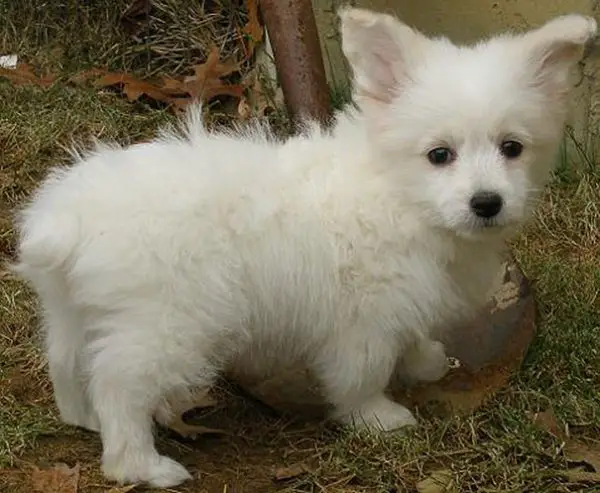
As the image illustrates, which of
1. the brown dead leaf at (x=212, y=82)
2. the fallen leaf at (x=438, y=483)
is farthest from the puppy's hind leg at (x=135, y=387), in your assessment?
the brown dead leaf at (x=212, y=82)

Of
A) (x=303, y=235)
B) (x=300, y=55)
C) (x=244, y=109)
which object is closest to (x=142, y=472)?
(x=303, y=235)

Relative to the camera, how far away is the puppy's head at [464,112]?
3543 mm

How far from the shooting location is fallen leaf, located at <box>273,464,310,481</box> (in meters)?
3.76

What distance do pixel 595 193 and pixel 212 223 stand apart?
2.70 meters

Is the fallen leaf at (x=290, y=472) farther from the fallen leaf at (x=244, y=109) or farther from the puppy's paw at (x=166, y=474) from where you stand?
the fallen leaf at (x=244, y=109)

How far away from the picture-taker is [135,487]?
364 centimetres

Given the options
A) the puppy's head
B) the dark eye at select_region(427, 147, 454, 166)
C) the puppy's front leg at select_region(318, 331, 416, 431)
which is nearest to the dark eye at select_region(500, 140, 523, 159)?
the puppy's head

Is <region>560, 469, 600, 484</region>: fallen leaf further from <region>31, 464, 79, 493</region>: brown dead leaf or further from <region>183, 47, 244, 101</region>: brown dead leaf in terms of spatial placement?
<region>183, 47, 244, 101</region>: brown dead leaf

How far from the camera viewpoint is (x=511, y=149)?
3.63m

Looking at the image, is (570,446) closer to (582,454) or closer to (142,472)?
(582,454)

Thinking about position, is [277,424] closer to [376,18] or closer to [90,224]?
[90,224]

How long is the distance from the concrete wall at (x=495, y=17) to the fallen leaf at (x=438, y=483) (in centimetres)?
276

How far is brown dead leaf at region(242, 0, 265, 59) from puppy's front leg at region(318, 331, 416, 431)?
123 inches

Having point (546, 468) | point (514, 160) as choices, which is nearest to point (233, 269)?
point (514, 160)
